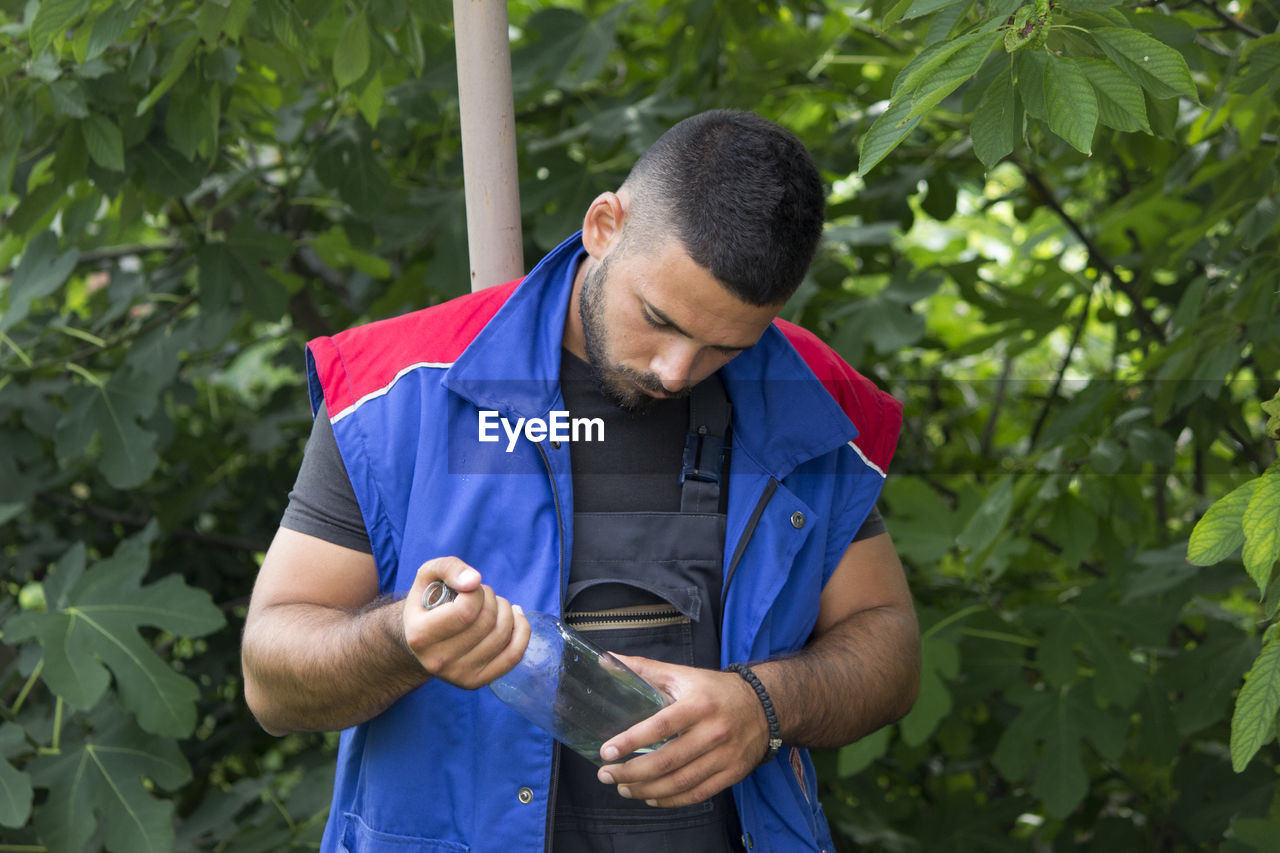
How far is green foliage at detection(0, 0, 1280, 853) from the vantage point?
2.11m

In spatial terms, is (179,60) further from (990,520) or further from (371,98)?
(990,520)

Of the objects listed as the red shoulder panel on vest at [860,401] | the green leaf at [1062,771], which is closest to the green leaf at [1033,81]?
the red shoulder panel on vest at [860,401]

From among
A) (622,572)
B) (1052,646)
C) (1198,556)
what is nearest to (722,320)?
(622,572)

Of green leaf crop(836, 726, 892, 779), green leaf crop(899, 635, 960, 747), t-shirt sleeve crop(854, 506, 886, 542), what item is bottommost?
green leaf crop(836, 726, 892, 779)

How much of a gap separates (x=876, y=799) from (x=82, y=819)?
2.00 metres

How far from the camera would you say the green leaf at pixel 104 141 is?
210 centimetres

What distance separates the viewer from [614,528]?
5.13 feet

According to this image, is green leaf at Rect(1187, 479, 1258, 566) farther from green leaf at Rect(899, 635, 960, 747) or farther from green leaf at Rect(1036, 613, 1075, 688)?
green leaf at Rect(1036, 613, 1075, 688)

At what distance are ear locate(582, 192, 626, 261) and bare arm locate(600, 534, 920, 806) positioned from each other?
0.58 metres

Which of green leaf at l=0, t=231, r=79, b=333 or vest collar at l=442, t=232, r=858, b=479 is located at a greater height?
green leaf at l=0, t=231, r=79, b=333

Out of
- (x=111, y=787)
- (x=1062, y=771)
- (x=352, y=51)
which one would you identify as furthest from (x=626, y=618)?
(x=1062, y=771)

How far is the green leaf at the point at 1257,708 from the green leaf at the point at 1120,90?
58 cm

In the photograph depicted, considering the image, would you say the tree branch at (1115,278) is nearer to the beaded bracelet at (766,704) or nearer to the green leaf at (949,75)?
the beaded bracelet at (766,704)

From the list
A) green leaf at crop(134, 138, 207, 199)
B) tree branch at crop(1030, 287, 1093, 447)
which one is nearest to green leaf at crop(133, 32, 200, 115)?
green leaf at crop(134, 138, 207, 199)
